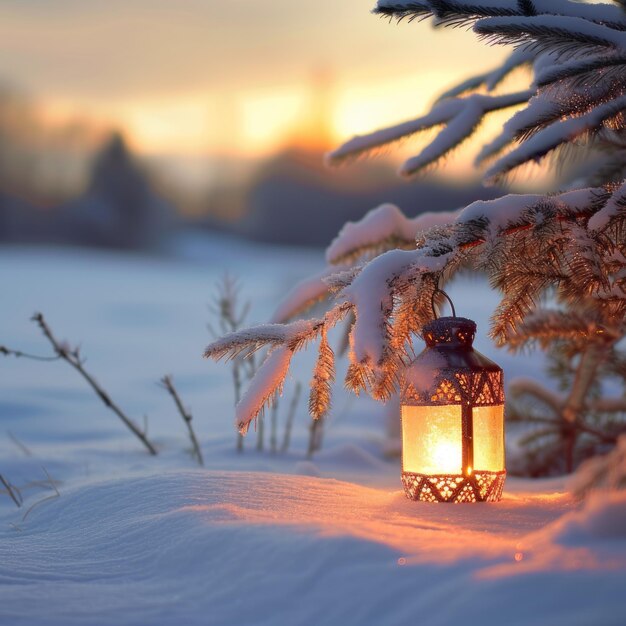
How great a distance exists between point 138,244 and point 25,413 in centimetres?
1735

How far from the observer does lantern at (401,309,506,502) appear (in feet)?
8.41

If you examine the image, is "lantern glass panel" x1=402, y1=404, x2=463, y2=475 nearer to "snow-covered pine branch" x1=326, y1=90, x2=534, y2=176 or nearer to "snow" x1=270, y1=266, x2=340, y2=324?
"snow" x1=270, y1=266, x2=340, y2=324

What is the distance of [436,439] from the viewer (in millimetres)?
2582

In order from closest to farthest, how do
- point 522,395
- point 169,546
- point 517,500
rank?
point 169,546 → point 517,500 → point 522,395

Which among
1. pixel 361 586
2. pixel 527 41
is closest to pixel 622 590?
pixel 361 586

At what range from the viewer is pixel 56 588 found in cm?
195

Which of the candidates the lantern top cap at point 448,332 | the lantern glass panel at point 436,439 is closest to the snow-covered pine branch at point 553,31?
the lantern top cap at point 448,332

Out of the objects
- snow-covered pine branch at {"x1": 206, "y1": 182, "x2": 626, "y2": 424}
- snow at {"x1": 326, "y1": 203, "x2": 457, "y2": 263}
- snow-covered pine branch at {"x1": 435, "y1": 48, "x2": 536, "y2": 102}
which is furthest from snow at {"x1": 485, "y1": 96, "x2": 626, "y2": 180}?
snow-covered pine branch at {"x1": 435, "y1": 48, "x2": 536, "y2": 102}

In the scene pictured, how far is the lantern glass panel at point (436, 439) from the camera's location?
101 inches

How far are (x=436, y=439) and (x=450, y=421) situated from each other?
73 mm

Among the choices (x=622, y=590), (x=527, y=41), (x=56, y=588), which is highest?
(x=527, y=41)

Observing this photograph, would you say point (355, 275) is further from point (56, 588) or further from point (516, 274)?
point (56, 588)

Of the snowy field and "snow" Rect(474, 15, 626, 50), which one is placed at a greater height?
"snow" Rect(474, 15, 626, 50)

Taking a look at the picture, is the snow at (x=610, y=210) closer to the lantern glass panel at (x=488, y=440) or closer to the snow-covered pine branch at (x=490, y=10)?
the snow-covered pine branch at (x=490, y=10)
